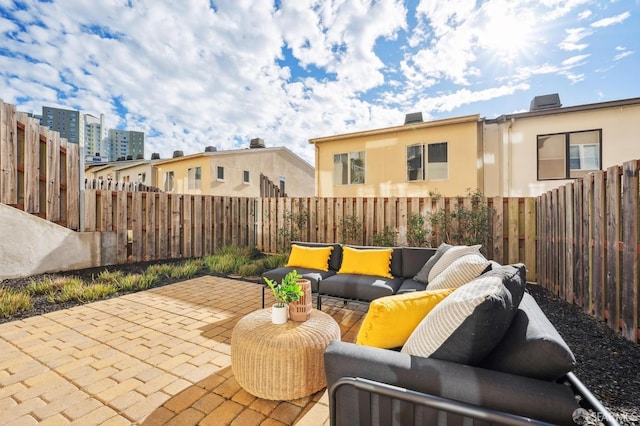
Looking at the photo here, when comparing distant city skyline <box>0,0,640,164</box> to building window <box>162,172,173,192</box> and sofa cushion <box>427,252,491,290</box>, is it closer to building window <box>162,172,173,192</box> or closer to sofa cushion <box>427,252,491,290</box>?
sofa cushion <box>427,252,491,290</box>

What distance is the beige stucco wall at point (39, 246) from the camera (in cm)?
475

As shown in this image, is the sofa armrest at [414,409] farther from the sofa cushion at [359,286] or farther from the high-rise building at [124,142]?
the high-rise building at [124,142]

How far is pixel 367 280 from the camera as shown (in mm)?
3557

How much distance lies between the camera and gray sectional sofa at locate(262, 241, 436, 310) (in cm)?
335

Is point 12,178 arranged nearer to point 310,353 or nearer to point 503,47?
point 310,353

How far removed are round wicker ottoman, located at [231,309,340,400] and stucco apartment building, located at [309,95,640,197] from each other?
798 cm

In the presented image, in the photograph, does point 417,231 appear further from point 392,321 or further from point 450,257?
point 392,321

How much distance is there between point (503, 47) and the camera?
5969 millimetres

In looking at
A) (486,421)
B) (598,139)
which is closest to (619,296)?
(486,421)

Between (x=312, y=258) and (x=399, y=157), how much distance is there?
649 centimetres

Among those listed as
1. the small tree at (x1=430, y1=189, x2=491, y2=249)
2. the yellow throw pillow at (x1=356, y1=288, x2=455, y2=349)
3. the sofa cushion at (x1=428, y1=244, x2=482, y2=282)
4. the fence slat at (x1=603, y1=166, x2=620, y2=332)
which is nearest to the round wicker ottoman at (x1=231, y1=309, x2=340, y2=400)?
the yellow throw pillow at (x1=356, y1=288, x2=455, y2=349)

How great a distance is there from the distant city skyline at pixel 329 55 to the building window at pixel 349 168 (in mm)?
1055

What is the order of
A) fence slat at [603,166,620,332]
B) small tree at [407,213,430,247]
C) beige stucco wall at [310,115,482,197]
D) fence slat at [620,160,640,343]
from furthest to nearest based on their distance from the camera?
beige stucco wall at [310,115,482,197] < small tree at [407,213,430,247] < fence slat at [603,166,620,332] < fence slat at [620,160,640,343]

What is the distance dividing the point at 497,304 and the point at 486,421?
44cm
